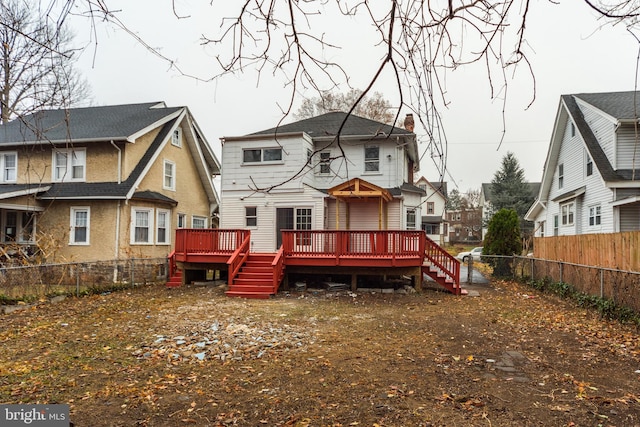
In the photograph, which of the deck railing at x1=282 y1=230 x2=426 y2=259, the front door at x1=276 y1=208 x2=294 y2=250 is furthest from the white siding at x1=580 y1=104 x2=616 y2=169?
the front door at x1=276 y1=208 x2=294 y2=250

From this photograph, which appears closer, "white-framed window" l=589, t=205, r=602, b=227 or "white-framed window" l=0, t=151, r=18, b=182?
"white-framed window" l=589, t=205, r=602, b=227

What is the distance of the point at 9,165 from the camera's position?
55.9 ft

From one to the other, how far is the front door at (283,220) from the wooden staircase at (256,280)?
3006 mm

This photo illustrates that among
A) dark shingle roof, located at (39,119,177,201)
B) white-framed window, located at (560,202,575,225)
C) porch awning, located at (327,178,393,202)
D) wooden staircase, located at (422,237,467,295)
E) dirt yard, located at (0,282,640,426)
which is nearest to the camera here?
dirt yard, located at (0,282,640,426)

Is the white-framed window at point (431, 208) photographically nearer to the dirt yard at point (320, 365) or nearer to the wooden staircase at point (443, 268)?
the wooden staircase at point (443, 268)

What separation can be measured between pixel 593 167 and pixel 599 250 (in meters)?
6.69

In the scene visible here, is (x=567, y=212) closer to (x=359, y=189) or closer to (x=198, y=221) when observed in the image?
(x=359, y=189)

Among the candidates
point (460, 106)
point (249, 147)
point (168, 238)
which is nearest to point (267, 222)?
point (249, 147)

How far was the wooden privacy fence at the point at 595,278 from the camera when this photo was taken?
28.7ft

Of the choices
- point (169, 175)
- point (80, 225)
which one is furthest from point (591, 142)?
point (80, 225)

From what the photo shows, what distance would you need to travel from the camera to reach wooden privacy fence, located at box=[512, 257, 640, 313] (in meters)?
8.75

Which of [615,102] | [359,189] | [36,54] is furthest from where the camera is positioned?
[615,102]

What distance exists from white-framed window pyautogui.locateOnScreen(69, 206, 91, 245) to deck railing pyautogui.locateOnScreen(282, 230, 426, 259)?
8541 mm

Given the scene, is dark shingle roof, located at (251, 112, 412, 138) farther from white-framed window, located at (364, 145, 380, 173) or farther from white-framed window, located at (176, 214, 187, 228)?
white-framed window, located at (176, 214, 187, 228)
